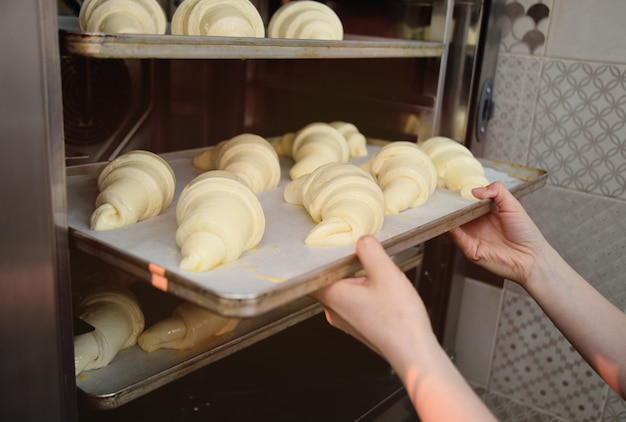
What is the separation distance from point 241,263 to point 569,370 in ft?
4.08

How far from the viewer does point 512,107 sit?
167cm

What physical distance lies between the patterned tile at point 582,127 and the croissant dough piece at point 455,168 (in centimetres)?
44

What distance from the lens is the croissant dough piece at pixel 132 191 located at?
922 mm

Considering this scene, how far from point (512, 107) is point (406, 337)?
42.1 inches

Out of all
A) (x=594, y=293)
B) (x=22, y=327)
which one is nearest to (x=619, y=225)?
(x=594, y=293)

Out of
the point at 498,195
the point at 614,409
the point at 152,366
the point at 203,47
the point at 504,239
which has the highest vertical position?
the point at 203,47

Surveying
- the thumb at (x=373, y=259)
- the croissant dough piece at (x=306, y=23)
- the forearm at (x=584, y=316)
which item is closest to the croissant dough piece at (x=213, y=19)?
the croissant dough piece at (x=306, y=23)

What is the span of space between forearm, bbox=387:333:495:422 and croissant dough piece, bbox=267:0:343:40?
25.8 inches

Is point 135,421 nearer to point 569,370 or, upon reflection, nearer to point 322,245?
point 322,245

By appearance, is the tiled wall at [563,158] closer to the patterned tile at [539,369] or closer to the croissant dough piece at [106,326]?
the patterned tile at [539,369]

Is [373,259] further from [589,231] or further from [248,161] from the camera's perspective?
[589,231]

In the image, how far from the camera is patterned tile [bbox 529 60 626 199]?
1522 millimetres

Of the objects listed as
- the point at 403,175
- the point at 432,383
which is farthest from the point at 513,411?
the point at 432,383

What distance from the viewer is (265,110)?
5.61 feet
